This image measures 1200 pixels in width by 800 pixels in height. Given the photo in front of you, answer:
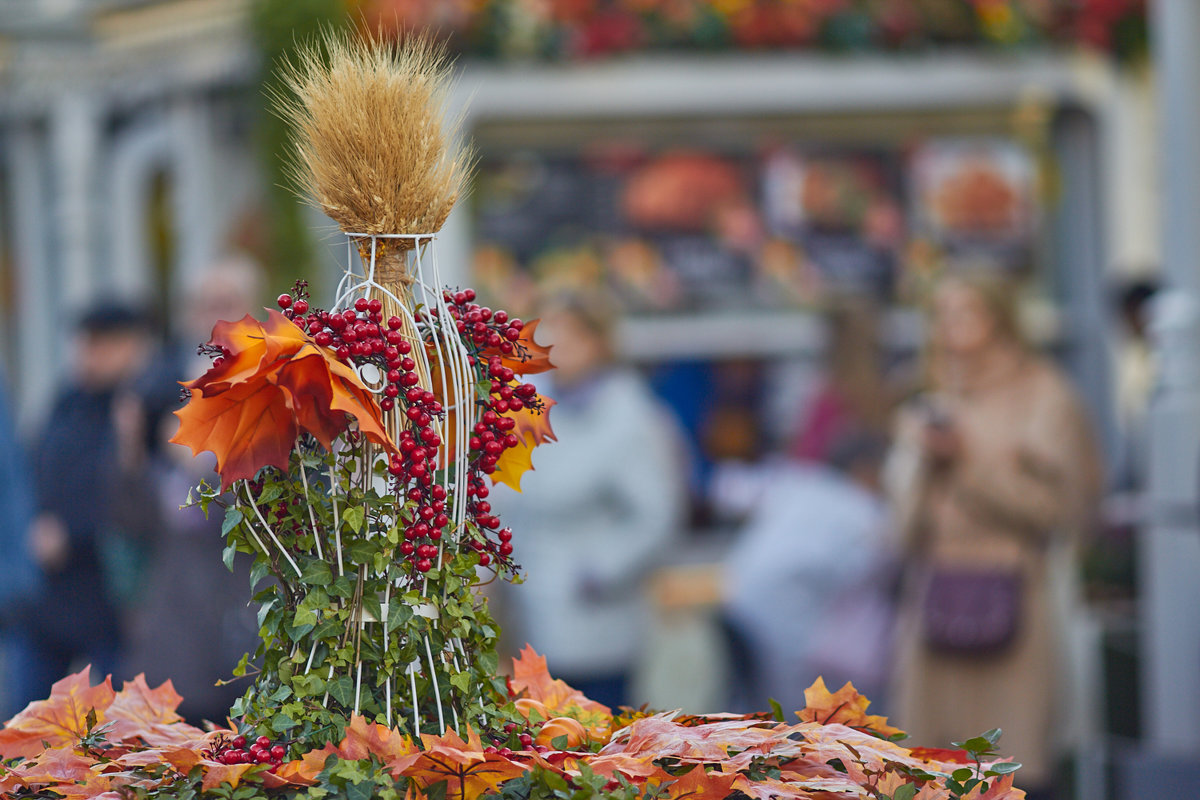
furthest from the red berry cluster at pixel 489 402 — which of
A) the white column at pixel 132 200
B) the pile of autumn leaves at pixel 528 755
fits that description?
the white column at pixel 132 200

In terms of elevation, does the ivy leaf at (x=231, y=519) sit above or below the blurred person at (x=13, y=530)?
above

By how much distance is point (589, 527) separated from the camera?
475 cm

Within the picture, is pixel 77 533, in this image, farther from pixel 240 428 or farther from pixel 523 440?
pixel 240 428

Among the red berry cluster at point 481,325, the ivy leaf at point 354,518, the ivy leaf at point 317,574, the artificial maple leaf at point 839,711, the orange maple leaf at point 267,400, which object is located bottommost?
the artificial maple leaf at point 839,711

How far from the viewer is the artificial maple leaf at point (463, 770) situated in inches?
53.7

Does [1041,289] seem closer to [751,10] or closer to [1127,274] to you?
[1127,274]

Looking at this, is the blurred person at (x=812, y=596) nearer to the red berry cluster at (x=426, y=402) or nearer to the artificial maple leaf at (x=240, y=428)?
the red berry cluster at (x=426, y=402)

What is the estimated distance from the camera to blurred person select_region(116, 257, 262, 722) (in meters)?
4.02

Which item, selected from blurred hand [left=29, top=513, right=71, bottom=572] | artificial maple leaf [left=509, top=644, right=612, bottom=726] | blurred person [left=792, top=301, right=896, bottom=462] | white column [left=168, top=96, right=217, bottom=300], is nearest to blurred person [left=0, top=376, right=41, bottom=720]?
blurred hand [left=29, top=513, right=71, bottom=572]

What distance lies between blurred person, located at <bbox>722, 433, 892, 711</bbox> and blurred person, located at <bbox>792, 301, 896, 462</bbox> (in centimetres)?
44

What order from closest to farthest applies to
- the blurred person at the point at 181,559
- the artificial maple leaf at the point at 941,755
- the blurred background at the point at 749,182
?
the artificial maple leaf at the point at 941,755 → the blurred person at the point at 181,559 → the blurred background at the point at 749,182

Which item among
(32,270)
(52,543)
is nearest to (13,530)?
(52,543)

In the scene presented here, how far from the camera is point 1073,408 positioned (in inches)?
171

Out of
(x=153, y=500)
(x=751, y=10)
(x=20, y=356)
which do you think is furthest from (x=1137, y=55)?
(x=20, y=356)
